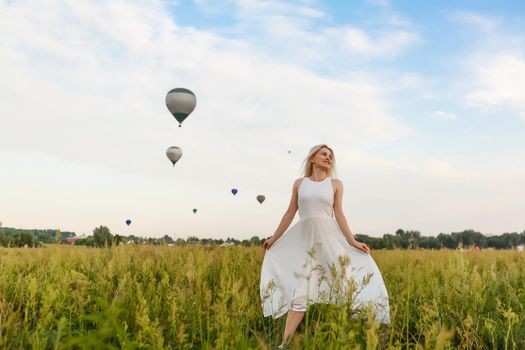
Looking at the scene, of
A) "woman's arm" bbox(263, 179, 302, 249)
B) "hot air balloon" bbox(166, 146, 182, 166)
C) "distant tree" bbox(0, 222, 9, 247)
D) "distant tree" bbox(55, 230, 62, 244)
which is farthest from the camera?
"hot air balloon" bbox(166, 146, 182, 166)

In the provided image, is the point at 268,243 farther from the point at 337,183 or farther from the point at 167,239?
the point at 167,239

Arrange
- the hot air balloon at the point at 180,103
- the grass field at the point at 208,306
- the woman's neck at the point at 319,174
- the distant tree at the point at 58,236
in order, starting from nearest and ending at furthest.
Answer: the grass field at the point at 208,306 → the woman's neck at the point at 319,174 → the distant tree at the point at 58,236 → the hot air balloon at the point at 180,103

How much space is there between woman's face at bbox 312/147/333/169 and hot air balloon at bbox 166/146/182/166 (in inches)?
1112

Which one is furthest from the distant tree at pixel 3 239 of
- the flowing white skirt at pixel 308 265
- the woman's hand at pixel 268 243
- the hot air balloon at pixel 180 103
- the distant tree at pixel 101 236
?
the hot air balloon at pixel 180 103

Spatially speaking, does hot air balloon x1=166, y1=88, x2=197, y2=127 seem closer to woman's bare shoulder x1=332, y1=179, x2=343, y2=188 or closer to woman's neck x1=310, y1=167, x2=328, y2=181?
woman's neck x1=310, y1=167, x2=328, y2=181

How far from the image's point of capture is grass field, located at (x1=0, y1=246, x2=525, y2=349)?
2541mm

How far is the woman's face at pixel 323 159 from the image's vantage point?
5211 millimetres

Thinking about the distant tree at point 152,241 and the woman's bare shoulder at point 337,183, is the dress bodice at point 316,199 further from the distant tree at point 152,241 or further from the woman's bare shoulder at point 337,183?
the distant tree at point 152,241

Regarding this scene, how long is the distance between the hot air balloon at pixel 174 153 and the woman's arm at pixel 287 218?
2816cm

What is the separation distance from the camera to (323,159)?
5.21 metres

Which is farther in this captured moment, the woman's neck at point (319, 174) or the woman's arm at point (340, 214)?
the woman's neck at point (319, 174)

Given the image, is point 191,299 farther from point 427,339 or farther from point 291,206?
point 427,339

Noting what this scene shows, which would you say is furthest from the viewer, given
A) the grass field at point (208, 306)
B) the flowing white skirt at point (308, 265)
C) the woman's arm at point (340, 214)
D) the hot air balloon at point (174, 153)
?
the hot air balloon at point (174, 153)

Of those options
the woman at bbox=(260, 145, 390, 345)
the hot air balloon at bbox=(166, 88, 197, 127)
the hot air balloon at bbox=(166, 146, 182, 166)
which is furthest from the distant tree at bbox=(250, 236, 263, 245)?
the hot air balloon at bbox=(166, 146, 182, 166)
